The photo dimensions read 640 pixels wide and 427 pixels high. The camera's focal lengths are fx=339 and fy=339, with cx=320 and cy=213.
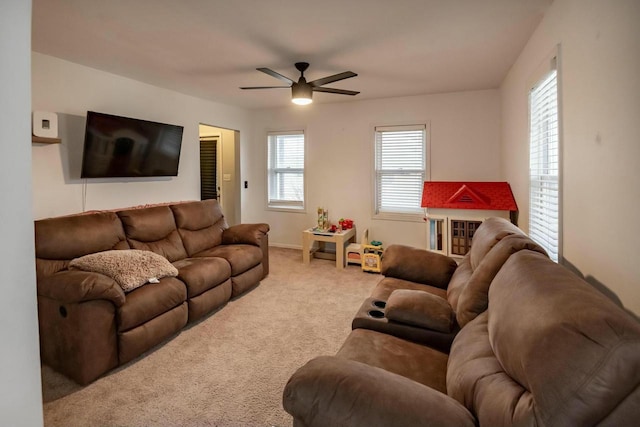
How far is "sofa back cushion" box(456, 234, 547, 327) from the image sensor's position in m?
1.60

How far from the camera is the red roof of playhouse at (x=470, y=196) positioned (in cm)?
372

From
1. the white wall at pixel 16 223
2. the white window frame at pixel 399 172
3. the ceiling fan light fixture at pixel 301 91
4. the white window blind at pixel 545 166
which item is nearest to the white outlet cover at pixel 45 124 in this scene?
the ceiling fan light fixture at pixel 301 91

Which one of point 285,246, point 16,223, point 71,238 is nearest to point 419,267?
point 16,223

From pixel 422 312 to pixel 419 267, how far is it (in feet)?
2.81

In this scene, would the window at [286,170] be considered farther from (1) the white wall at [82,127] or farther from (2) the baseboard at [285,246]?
(1) the white wall at [82,127]

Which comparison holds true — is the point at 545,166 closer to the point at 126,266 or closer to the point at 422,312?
the point at 422,312

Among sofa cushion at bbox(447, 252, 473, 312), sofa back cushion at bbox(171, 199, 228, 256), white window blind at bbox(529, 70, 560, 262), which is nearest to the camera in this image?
sofa cushion at bbox(447, 252, 473, 312)

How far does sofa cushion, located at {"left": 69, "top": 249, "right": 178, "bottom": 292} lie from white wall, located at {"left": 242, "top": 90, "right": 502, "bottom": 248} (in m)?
3.13

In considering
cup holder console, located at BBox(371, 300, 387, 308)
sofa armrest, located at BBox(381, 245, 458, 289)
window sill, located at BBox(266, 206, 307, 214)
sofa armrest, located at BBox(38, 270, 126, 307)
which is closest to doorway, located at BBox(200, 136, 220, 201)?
window sill, located at BBox(266, 206, 307, 214)

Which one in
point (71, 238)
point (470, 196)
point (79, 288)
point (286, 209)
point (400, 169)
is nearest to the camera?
point (79, 288)

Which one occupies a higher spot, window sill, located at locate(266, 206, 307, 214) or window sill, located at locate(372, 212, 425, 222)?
window sill, located at locate(266, 206, 307, 214)

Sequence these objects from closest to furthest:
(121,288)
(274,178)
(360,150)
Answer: (121,288) → (360,150) → (274,178)

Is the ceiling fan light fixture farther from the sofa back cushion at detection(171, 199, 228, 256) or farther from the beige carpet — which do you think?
the beige carpet

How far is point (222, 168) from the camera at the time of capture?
614 cm
